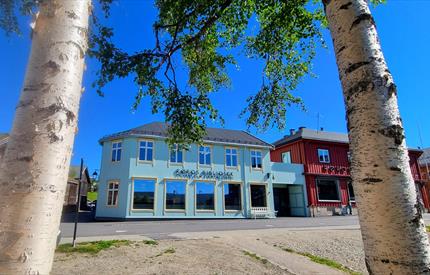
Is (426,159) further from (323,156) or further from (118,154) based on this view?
(118,154)

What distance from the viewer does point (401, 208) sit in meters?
1.55

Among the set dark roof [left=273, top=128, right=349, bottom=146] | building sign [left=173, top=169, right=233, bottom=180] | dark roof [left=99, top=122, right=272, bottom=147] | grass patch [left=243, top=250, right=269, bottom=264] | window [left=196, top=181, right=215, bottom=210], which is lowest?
grass patch [left=243, top=250, right=269, bottom=264]

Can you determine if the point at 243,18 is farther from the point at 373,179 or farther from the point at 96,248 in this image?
the point at 96,248

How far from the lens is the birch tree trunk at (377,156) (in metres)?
1.53

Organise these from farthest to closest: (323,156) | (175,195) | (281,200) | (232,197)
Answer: (323,156) → (281,200) → (232,197) → (175,195)

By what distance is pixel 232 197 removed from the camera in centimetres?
2286

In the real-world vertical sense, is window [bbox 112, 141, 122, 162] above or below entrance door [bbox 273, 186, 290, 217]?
above

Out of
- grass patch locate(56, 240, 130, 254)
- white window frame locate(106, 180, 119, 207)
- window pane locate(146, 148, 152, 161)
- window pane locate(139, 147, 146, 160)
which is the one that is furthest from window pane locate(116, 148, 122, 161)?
grass patch locate(56, 240, 130, 254)

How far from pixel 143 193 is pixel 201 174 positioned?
4.66 m

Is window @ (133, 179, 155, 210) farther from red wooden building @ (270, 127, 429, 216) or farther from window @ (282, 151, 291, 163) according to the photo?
window @ (282, 151, 291, 163)

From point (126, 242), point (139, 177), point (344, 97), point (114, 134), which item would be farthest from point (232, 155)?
point (344, 97)

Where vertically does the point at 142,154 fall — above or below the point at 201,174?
above

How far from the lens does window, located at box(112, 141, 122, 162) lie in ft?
68.3

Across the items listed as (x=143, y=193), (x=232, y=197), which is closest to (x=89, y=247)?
A: (x=143, y=193)
